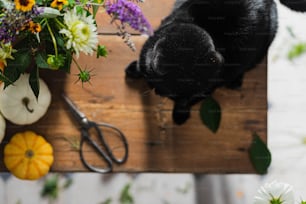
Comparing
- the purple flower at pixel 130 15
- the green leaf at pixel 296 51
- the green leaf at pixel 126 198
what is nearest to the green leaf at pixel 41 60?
the purple flower at pixel 130 15

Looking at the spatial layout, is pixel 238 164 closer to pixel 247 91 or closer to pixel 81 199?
pixel 247 91

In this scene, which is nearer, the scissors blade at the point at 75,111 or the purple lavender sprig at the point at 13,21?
the purple lavender sprig at the point at 13,21

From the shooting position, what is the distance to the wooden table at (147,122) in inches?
43.7

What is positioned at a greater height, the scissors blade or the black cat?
the black cat

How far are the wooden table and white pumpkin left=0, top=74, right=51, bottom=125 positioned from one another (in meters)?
0.03

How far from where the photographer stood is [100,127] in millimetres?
1118

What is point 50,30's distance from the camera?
0.75 meters

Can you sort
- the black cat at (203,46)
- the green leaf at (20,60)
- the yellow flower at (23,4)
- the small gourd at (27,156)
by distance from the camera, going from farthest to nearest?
the small gourd at (27,156)
the black cat at (203,46)
the green leaf at (20,60)
the yellow flower at (23,4)

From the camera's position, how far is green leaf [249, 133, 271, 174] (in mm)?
1142

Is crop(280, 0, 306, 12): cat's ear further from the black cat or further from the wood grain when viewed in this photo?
the wood grain

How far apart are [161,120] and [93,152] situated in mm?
156

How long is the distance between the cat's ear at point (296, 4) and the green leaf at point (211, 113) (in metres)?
0.24

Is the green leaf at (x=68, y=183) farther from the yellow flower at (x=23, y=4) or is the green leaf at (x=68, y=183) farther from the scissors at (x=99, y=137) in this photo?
the yellow flower at (x=23, y=4)

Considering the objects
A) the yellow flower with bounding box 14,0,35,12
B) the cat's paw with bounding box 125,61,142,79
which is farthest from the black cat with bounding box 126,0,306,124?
the yellow flower with bounding box 14,0,35,12
